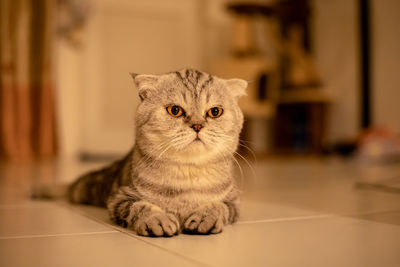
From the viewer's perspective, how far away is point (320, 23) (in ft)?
17.3

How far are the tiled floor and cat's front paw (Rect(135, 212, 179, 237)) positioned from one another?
0.07 ft

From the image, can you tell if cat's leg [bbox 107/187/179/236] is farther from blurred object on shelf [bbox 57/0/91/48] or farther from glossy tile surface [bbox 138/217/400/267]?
blurred object on shelf [bbox 57/0/91/48]

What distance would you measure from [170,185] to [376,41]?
3971mm

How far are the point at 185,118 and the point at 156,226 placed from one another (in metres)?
0.28

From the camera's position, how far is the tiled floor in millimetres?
845

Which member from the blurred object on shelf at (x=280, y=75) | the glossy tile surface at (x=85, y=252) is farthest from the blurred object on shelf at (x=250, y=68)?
the glossy tile surface at (x=85, y=252)

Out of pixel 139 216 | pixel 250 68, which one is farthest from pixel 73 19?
pixel 139 216

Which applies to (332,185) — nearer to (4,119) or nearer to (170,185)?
(170,185)

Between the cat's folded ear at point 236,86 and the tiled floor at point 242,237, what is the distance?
0.36m

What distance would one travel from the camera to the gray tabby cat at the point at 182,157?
3.63 feet

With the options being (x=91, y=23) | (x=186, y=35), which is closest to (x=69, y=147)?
(x=91, y=23)

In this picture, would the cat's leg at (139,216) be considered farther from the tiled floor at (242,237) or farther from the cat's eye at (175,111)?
the cat's eye at (175,111)

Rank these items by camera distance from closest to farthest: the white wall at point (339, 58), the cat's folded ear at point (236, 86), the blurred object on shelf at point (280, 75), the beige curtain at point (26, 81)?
the cat's folded ear at point (236, 86), the beige curtain at point (26, 81), the blurred object on shelf at point (280, 75), the white wall at point (339, 58)

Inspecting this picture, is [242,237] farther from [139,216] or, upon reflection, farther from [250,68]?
[250,68]
